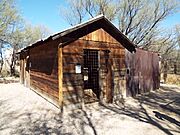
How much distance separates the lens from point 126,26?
71.5 feet

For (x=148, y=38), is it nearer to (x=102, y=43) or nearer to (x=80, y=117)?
(x=102, y=43)

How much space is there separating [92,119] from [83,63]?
256cm

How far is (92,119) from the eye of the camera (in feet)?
23.0

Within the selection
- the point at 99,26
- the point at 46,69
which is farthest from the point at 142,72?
the point at 46,69

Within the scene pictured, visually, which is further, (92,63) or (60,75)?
(92,63)

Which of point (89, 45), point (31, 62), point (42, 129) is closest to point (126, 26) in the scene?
point (31, 62)

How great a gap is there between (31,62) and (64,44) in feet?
19.8

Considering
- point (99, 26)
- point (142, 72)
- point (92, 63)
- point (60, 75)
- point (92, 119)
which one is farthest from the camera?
point (142, 72)

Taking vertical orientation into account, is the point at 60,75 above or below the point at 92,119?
above

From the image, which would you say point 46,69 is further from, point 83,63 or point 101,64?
point 101,64

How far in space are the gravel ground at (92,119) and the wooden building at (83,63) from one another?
0.72 m

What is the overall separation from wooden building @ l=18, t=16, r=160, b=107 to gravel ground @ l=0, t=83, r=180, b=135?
72cm

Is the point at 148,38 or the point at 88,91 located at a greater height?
the point at 148,38

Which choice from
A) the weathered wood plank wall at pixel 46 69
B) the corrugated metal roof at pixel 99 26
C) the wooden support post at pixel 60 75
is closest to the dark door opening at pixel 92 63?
the corrugated metal roof at pixel 99 26
